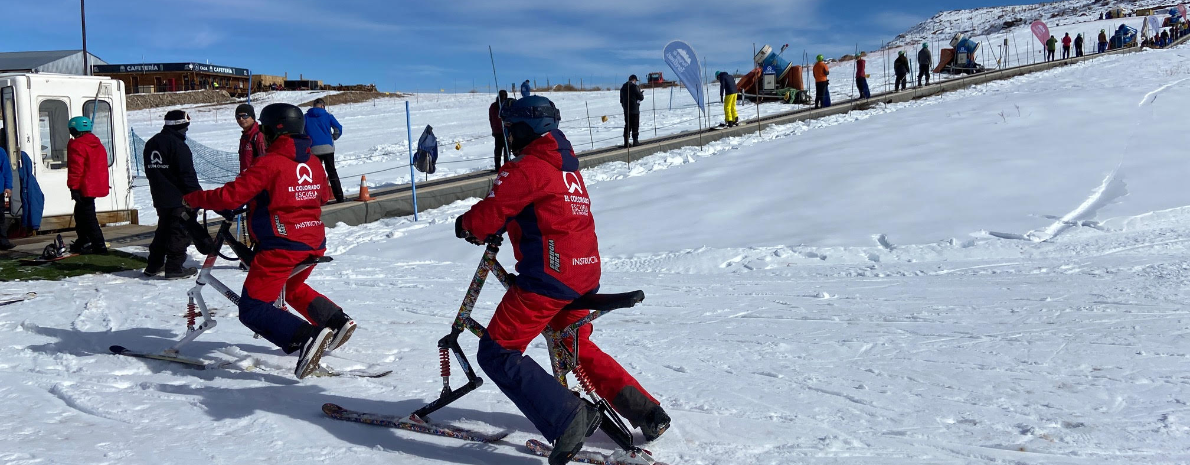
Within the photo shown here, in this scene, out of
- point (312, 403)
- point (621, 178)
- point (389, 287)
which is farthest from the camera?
point (621, 178)

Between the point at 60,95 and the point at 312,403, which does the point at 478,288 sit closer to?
the point at 312,403

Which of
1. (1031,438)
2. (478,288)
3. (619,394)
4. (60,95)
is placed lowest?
(1031,438)

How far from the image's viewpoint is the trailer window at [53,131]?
11.2m

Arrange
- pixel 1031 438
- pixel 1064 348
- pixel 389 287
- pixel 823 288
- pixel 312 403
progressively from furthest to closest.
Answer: pixel 389 287 → pixel 823 288 → pixel 1064 348 → pixel 312 403 → pixel 1031 438

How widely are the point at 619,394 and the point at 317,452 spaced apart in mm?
1413

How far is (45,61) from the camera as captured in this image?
65.2 ft

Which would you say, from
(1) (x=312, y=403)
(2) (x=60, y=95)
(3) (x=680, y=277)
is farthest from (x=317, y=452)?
(2) (x=60, y=95)

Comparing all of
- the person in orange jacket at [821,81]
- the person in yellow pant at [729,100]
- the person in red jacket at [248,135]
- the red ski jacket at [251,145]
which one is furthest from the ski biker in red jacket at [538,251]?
the person in orange jacket at [821,81]

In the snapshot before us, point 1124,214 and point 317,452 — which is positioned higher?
point 1124,214

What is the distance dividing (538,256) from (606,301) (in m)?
0.34

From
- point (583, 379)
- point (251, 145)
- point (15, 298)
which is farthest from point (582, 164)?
point (583, 379)

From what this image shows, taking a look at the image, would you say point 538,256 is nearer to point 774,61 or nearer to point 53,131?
point 53,131

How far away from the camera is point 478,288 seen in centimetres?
380

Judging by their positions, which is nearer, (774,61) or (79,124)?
(79,124)
